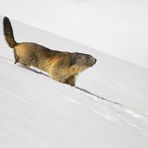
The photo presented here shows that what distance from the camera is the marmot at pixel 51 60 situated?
11883 mm

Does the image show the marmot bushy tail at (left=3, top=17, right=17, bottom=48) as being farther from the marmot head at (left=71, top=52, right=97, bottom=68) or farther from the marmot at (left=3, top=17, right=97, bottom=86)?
the marmot head at (left=71, top=52, right=97, bottom=68)

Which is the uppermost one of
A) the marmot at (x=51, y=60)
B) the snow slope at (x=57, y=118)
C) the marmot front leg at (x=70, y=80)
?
the snow slope at (x=57, y=118)

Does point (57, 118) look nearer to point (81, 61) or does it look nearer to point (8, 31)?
point (81, 61)

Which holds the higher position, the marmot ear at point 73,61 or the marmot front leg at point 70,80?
the marmot ear at point 73,61

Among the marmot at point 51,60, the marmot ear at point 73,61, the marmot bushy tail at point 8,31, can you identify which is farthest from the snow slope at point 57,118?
the marmot bushy tail at point 8,31

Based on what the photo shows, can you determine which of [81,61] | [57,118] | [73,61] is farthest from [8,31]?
[57,118]

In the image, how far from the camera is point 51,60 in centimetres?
1197

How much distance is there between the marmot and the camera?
1188cm

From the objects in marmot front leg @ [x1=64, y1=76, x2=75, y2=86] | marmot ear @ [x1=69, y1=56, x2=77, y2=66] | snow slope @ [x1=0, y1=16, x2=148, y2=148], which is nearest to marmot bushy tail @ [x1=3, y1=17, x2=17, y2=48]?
marmot ear @ [x1=69, y1=56, x2=77, y2=66]

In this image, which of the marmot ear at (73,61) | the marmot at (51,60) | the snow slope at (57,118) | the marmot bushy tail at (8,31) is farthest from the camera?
the marmot ear at (73,61)

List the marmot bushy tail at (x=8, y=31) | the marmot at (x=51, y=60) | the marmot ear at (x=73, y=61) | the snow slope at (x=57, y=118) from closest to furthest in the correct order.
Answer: the snow slope at (x=57, y=118), the marmot at (x=51, y=60), the marmot bushy tail at (x=8, y=31), the marmot ear at (x=73, y=61)

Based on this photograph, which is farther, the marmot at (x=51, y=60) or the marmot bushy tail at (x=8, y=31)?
the marmot bushy tail at (x=8, y=31)

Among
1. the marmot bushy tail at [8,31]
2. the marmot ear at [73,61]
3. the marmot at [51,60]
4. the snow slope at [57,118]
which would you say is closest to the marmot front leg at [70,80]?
the marmot at [51,60]

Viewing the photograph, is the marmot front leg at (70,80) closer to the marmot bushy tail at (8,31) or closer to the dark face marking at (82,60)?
the dark face marking at (82,60)
